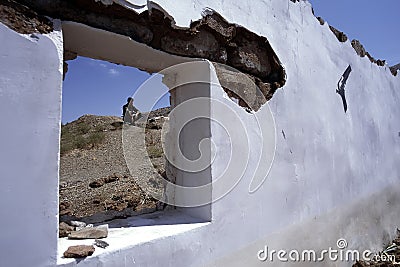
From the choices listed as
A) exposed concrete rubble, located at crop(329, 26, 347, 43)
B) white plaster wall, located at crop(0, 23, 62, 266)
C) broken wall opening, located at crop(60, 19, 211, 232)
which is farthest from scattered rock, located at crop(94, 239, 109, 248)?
exposed concrete rubble, located at crop(329, 26, 347, 43)

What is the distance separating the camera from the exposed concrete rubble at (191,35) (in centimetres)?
140

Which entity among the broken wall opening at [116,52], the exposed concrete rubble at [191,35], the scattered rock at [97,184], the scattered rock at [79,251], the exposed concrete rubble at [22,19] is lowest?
the scattered rock at [79,251]

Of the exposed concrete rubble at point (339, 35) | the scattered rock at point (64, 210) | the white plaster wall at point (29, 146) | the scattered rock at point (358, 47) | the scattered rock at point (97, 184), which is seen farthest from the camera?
the scattered rock at point (97, 184)

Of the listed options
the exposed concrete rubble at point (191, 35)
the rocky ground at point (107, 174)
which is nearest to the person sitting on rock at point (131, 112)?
the rocky ground at point (107, 174)

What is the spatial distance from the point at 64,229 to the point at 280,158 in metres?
1.54

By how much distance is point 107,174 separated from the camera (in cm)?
641

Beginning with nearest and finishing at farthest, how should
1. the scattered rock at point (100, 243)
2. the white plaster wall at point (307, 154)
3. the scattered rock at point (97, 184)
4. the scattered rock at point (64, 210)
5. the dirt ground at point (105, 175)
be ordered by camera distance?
the scattered rock at point (100, 243) → the white plaster wall at point (307, 154) → the scattered rock at point (64, 210) → the dirt ground at point (105, 175) → the scattered rock at point (97, 184)

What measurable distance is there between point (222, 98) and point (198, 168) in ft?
1.49

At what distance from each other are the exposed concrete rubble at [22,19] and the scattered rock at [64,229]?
2.92 ft

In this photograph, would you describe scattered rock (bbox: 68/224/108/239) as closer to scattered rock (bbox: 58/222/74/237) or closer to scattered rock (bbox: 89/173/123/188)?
scattered rock (bbox: 58/222/74/237)

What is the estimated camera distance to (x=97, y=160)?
8117mm

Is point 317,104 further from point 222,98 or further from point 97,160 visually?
point 97,160

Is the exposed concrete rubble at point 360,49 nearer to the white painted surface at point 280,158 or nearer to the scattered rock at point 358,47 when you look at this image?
the scattered rock at point 358,47

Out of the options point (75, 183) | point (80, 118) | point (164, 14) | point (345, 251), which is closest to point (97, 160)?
point (75, 183)
